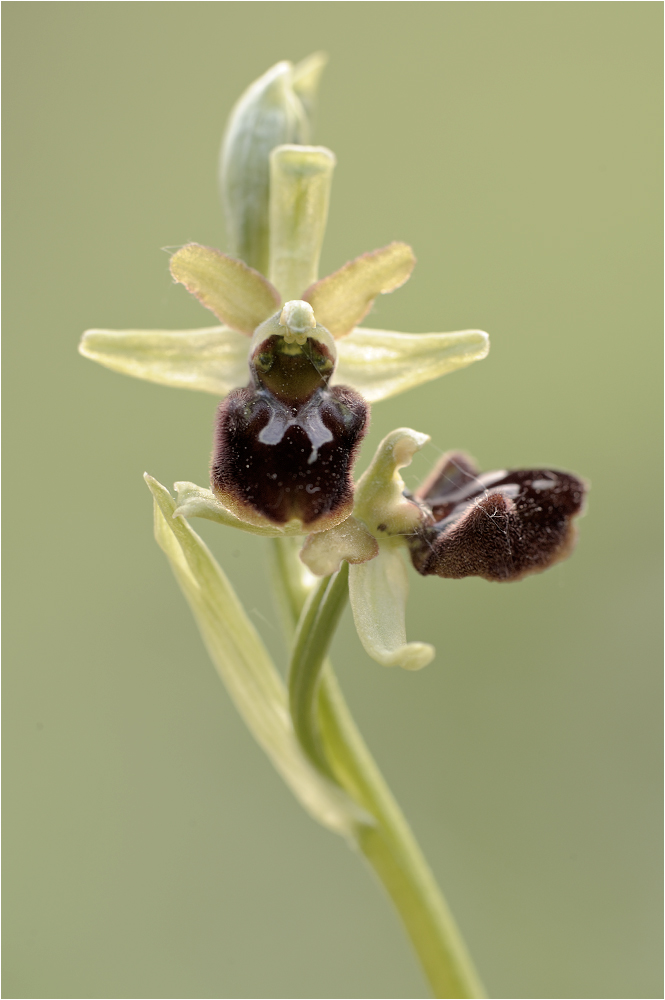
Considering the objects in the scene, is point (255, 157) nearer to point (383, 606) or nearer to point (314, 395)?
point (314, 395)

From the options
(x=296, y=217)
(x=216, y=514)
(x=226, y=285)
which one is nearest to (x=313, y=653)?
(x=216, y=514)

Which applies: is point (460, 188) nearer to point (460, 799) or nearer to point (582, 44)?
point (582, 44)

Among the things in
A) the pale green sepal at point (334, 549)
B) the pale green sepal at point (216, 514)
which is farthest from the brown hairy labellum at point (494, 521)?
the pale green sepal at point (216, 514)

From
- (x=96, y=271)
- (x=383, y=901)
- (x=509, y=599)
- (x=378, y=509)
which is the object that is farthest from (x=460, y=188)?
(x=378, y=509)

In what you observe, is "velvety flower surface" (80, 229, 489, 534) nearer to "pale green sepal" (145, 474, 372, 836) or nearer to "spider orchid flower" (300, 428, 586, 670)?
"spider orchid flower" (300, 428, 586, 670)

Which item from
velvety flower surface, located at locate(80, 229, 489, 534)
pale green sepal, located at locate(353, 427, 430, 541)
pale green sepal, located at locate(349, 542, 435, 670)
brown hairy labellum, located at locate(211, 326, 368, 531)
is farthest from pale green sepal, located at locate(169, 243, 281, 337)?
pale green sepal, located at locate(349, 542, 435, 670)

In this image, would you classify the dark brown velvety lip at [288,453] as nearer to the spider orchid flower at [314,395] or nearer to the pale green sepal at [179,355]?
the spider orchid flower at [314,395]

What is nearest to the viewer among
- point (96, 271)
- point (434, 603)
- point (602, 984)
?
point (602, 984)
